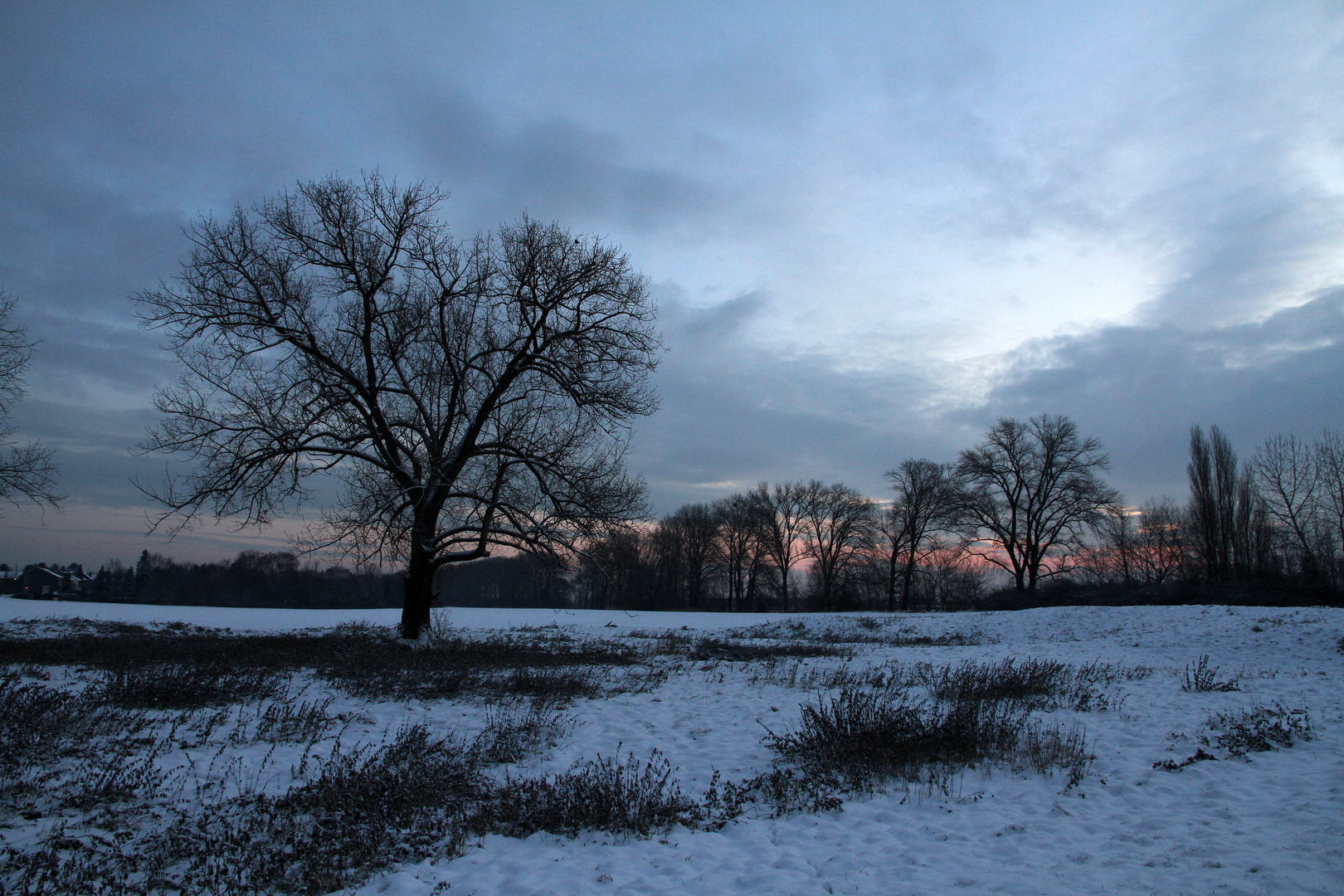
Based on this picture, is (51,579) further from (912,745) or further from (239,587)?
(912,745)

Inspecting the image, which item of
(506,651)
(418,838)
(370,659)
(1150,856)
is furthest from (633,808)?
(506,651)

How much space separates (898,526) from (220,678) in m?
52.7

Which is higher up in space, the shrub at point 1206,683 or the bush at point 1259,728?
the bush at point 1259,728

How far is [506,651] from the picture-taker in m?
16.5

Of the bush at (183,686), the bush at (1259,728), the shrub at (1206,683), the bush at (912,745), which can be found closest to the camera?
the bush at (912,745)

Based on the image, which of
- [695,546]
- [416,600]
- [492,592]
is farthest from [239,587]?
[416,600]

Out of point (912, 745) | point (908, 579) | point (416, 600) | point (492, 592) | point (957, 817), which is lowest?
point (492, 592)

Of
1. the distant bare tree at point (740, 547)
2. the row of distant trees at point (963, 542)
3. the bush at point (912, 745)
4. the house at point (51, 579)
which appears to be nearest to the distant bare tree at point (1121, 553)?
the row of distant trees at point (963, 542)

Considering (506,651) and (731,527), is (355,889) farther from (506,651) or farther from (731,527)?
(731,527)

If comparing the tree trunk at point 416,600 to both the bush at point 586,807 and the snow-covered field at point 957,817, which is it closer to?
the snow-covered field at point 957,817

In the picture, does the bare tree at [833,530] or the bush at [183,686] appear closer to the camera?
the bush at [183,686]

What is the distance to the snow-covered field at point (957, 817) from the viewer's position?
4668 mm

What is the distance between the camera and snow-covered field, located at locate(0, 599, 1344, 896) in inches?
184

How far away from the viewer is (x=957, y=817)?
19.8 feet
